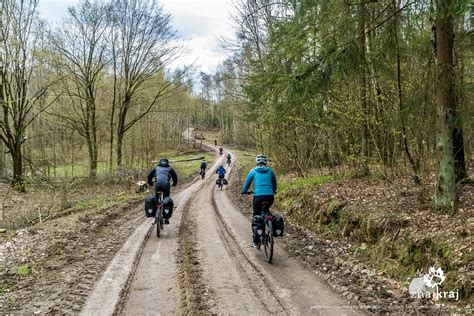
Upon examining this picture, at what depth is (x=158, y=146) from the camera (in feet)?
102

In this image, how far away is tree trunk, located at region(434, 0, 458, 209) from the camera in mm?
7063

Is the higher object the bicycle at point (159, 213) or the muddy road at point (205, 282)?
the bicycle at point (159, 213)

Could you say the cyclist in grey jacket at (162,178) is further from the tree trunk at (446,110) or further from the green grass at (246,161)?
the green grass at (246,161)

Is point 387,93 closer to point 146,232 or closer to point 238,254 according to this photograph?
point 238,254

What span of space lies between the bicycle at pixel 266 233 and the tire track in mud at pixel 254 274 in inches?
15.7

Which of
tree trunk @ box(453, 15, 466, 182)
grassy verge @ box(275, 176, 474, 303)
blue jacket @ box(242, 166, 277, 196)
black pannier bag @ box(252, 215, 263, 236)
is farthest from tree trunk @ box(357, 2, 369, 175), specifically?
black pannier bag @ box(252, 215, 263, 236)

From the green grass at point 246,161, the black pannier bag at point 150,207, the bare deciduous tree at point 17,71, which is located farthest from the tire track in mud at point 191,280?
the green grass at point 246,161

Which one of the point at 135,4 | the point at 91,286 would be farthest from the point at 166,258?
the point at 135,4

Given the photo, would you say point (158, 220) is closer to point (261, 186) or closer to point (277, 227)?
point (261, 186)

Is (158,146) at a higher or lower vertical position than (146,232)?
higher

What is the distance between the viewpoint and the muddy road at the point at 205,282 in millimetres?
5148

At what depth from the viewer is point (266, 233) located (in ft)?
25.7

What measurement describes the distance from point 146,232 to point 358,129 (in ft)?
27.0
